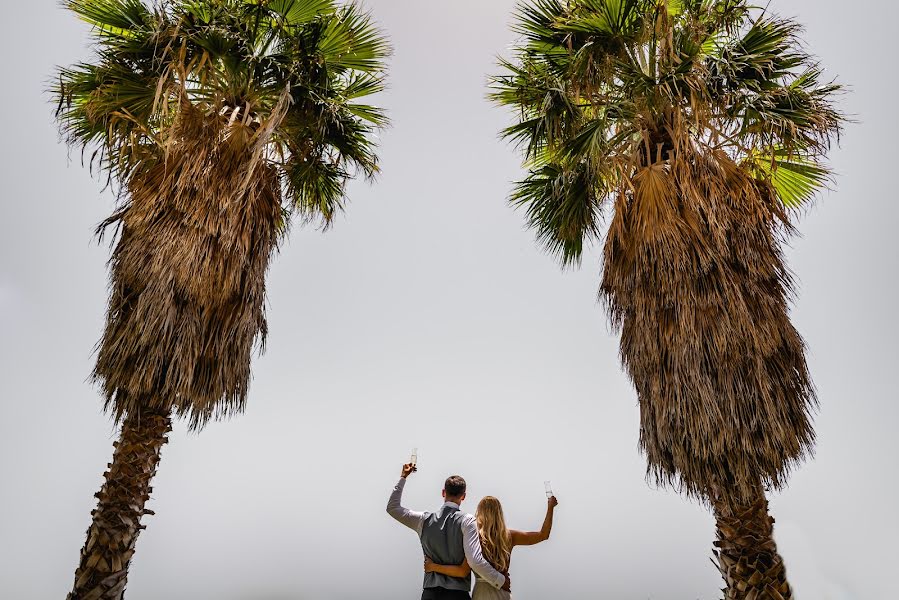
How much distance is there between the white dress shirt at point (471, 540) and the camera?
4.17 meters

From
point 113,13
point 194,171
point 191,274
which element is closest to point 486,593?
point 191,274

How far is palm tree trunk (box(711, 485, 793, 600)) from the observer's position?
508 cm

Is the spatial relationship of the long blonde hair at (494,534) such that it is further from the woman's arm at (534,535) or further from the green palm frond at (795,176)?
the green palm frond at (795,176)

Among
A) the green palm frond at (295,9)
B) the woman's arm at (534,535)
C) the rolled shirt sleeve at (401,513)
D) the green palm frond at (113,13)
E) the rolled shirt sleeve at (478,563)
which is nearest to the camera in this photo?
the rolled shirt sleeve at (478,563)

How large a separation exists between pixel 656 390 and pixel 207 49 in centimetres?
657

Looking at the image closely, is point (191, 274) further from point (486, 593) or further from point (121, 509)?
point (486, 593)

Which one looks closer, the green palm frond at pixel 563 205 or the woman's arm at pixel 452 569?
the woman's arm at pixel 452 569

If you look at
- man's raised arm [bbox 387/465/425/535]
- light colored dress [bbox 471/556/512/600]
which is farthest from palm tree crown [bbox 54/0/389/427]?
light colored dress [bbox 471/556/512/600]

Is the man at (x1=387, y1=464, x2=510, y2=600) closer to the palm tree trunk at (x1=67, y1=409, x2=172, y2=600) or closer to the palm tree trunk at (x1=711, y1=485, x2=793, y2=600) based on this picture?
the palm tree trunk at (x1=711, y1=485, x2=793, y2=600)

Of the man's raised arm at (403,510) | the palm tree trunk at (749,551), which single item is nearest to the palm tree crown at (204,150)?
the man's raised arm at (403,510)

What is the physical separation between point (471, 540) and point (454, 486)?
0.48 m

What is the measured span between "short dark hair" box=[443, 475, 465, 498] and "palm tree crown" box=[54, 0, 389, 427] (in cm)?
281

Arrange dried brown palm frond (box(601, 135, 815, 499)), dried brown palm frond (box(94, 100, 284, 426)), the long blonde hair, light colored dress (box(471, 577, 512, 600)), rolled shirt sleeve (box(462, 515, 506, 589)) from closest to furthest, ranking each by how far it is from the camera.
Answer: rolled shirt sleeve (box(462, 515, 506, 589))
light colored dress (box(471, 577, 512, 600))
the long blonde hair
dried brown palm frond (box(601, 135, 815, 499))
dried brown palm frond (box(94, 100, 284, 426))

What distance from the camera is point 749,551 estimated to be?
→ 5242 mm
